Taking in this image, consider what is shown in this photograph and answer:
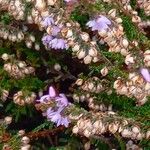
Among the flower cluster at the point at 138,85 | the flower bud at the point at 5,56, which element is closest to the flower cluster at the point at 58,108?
the flower cluster at the point at 138,85

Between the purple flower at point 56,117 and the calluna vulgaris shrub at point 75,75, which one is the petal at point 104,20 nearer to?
the calluna vulgaris shrub at point 75,75

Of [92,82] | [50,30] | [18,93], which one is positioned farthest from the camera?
[18,93]

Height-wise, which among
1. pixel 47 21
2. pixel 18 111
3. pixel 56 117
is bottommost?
pixel 18 111

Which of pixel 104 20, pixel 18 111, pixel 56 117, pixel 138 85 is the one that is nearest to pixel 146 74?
pixel 138 85

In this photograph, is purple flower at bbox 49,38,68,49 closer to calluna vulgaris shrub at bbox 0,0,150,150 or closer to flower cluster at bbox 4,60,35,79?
calluna vulgaris shrub at bbox 0,0,150,150

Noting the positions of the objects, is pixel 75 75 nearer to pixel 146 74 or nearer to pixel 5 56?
pixel 5 56

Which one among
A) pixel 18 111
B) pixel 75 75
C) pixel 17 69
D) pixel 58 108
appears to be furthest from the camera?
pixel 75 75

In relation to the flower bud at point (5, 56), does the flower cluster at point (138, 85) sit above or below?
above

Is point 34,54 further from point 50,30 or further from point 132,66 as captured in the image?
point 132,66

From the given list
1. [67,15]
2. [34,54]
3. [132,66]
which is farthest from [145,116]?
[34,54]
